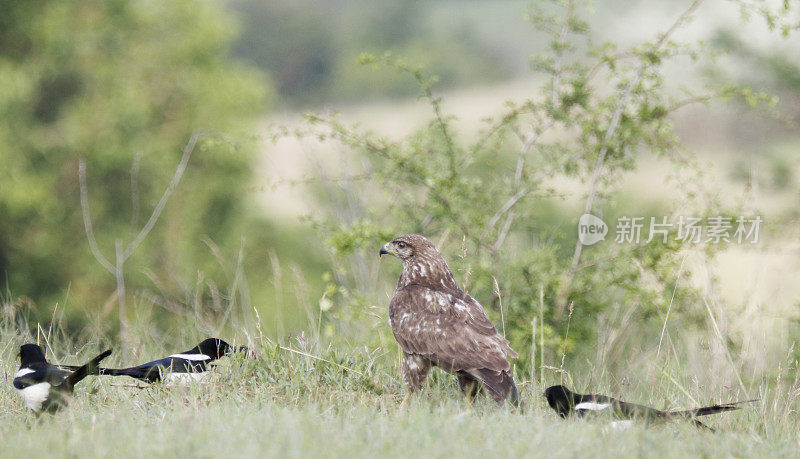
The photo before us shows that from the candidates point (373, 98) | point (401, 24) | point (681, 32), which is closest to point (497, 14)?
point (401, 24)

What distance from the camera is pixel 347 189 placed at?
9719 mm

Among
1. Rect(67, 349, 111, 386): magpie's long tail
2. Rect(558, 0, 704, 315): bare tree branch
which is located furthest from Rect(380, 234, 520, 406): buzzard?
Rect(558, 0, 704, 315): bare tree branch

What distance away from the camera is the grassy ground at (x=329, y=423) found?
3.76 meters

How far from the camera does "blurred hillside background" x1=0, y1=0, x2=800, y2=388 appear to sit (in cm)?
734

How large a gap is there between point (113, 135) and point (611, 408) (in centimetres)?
1591

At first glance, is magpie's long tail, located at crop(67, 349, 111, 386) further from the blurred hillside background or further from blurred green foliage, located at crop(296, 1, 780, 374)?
blurred green foliage, located at crop(296, 1, 780, 374)

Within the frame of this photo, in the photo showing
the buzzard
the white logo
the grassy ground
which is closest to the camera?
the grassy ground

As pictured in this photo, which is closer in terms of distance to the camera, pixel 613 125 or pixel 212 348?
pixel 212 348

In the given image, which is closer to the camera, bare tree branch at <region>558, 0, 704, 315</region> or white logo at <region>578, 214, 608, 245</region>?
bare tree branch at <region>558, 0, 704, 315</region>

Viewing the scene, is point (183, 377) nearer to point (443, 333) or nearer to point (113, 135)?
point (443, 333)

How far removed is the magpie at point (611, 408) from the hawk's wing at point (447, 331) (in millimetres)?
353

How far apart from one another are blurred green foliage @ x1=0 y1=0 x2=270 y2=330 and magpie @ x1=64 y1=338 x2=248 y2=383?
1067 centimetres

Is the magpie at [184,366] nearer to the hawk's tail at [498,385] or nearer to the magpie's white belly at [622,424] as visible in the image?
the hawk's tail at [498,385]

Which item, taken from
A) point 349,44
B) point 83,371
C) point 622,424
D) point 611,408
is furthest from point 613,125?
point 349,44
